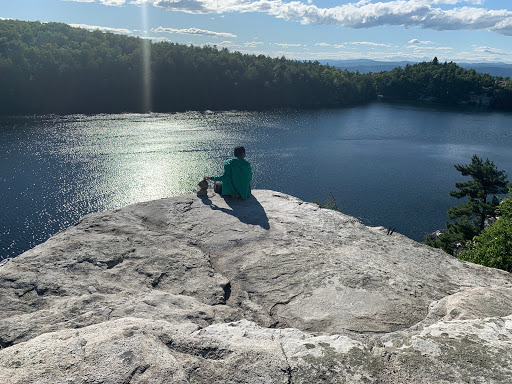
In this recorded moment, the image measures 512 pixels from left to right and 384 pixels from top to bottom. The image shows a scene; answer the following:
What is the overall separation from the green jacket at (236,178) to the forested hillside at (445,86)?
131778mm

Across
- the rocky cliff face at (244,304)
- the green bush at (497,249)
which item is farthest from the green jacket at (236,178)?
the green bush at (497,249)

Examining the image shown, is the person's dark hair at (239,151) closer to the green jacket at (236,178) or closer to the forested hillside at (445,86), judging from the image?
the green jacket at (236,178)

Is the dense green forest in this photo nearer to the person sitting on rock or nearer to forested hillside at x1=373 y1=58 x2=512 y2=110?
forested hillside at x1=373 y1=58 x2=512 y2=110

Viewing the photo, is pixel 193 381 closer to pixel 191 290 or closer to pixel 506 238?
pixel 191 290

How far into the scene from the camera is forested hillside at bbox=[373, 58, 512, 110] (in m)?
121

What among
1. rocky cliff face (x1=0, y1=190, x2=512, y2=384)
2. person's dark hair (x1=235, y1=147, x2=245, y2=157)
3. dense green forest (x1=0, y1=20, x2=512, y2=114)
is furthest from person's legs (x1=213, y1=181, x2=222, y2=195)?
dense green forest (x1=0, y1=20, x2=512, y2=114)

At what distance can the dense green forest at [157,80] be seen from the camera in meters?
82.0

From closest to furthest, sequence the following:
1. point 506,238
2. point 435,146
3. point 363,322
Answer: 1. point 363,322
2. point 506,238
3. point 435,146

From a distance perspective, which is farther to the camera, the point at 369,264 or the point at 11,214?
the point at 11,214

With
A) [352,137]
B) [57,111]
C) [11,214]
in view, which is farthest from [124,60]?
[11,214]

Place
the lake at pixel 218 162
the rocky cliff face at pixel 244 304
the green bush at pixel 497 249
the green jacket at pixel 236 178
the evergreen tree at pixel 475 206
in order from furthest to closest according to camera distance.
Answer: the lake at pixel 218 162, the evergreen tree at pixel 475 206, the green bush at pixel 497 249, the green jacket at pixel 236 178, the rocky cliff face at pixel 244 304

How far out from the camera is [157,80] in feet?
320

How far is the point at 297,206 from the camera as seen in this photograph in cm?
909

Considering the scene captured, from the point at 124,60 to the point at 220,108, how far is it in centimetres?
2750
